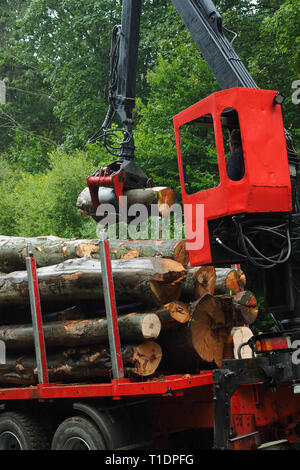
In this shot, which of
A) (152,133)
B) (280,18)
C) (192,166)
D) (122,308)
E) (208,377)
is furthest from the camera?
(152,133)

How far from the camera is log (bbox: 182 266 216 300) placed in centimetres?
728

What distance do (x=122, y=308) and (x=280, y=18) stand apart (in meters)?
9.71

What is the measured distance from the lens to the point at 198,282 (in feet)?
23.9

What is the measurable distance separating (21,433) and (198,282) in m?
2.56

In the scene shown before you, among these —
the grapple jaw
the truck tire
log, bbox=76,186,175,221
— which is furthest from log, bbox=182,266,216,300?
the truck tire

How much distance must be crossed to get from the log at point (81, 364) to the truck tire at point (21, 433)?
398 millimetres

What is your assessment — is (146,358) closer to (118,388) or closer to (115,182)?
(118,388)

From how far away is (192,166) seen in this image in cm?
1633

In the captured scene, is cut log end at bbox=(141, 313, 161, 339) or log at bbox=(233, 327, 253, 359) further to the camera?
log at bbox=(233, 327, 253, 359)

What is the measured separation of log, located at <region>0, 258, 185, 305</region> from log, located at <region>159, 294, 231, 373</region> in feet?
1.14

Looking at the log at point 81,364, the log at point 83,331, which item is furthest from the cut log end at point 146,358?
the log at point 83,331

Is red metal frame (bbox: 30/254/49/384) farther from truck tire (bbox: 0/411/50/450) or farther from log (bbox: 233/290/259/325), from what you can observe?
log (bbox: 233/290/259/325)
